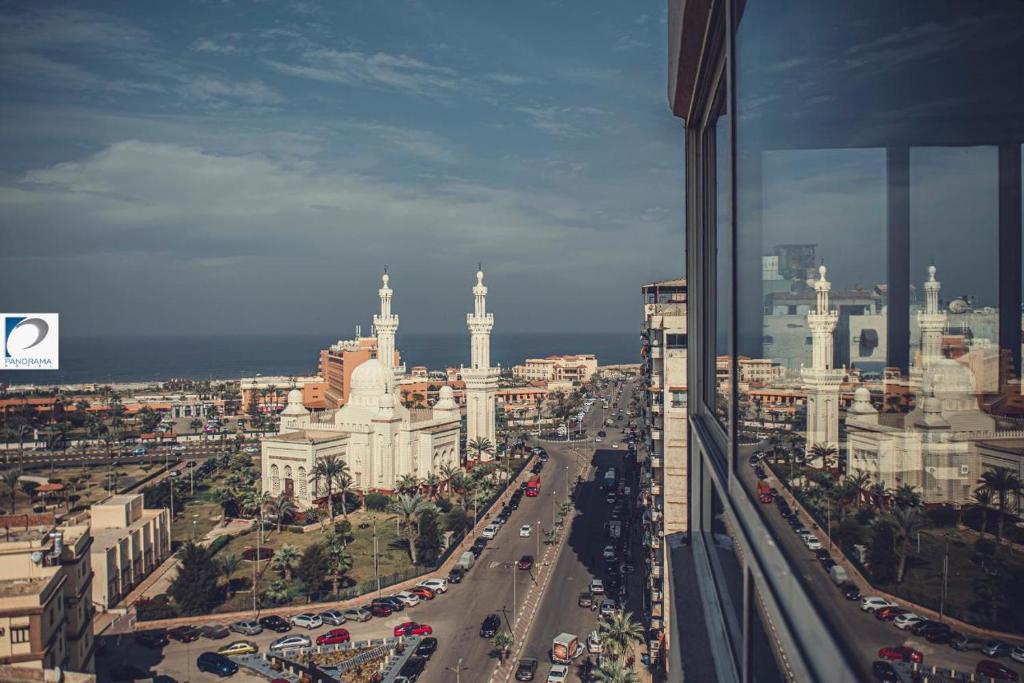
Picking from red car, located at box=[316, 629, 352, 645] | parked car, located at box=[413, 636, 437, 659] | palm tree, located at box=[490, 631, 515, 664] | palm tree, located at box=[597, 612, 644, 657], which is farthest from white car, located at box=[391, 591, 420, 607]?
palm tree, located at box=[597, 612, 644, 657]

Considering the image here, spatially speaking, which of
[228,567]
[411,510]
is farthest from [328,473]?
[228,567]

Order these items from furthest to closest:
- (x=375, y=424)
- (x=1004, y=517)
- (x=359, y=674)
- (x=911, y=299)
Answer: (x=375, y=424), (x=359, y=674), (x=911, y=299), (x=1004, y=517)

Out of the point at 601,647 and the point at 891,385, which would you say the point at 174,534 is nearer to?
the point at 601,647

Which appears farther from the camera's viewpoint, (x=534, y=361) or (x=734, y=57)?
(x=534, y=361)

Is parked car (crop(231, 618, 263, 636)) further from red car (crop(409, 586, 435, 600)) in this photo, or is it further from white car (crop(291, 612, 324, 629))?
red car (crop(409, 586, 435, 600))

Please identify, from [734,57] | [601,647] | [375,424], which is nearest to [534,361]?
[375,424]

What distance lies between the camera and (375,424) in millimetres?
26781

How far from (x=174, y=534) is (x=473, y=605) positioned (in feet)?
33.2

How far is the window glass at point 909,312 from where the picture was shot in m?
0.72

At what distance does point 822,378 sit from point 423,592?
55.1ft

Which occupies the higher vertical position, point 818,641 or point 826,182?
point 826,182

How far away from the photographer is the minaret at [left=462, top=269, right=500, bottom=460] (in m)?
30.8

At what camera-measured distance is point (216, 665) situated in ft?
43.3

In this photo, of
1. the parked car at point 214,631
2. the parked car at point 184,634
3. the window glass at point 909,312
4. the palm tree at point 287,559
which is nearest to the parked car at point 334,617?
the parked car at point 214,631
